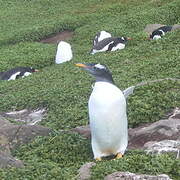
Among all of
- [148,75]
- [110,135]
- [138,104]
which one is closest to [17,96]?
[148,75]

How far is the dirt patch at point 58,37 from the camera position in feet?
69.0

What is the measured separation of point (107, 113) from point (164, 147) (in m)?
0.79

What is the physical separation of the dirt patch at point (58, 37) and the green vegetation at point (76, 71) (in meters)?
0.20

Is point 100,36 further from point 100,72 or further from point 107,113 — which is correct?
point 107,113

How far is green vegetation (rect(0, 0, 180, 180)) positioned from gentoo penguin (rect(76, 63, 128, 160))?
0.31 m

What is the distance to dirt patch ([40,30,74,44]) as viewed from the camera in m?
21.0

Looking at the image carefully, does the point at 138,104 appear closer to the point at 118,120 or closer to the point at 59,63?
the point at 118,120

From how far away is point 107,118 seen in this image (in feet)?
23.3

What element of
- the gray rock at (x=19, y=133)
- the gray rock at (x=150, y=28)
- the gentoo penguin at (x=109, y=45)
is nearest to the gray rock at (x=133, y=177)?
the gray rock at (x=19, y=133)

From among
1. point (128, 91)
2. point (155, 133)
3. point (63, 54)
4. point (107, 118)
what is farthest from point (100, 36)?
point (107, 118)

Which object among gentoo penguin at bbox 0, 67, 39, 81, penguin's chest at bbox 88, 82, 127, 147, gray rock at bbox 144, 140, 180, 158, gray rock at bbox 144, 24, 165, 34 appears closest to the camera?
gray rock at bbox 144, 140, 180, 158

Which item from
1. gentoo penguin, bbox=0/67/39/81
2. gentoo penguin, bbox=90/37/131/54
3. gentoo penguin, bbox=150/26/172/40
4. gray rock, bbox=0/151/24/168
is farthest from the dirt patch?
gray rock, bbox=0/151/24/168

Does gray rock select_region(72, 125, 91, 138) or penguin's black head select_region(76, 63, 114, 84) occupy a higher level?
penguin's black head select_region(76, 63, 114, 84)

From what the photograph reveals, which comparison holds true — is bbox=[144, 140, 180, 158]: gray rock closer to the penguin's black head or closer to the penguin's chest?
the penguin's chest
